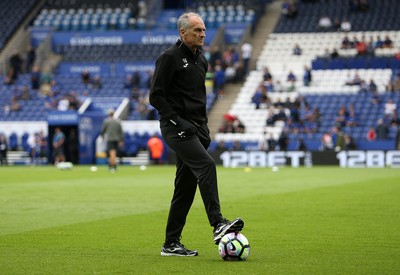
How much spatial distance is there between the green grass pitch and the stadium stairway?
24608 millimetres

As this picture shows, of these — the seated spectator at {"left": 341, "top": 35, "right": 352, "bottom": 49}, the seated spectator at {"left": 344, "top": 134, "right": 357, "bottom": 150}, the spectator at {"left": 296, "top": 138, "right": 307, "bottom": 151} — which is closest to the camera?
the seated spectator at {"left": 344, "top": 134, "right": 357, "bottom": 150}

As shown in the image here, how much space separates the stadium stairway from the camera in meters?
49.1

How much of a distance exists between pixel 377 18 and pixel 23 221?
134 ft

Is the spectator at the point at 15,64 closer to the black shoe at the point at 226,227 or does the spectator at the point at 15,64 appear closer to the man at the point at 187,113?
the man at the point at 187,113

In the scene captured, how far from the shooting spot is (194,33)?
988 cm

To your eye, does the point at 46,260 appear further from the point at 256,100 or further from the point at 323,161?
the point at 256,100

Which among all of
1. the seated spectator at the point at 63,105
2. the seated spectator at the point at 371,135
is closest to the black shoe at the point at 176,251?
the seated spectator at the point at 371,135

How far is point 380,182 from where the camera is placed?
2600cm

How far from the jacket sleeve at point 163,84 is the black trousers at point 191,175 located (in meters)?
0.19

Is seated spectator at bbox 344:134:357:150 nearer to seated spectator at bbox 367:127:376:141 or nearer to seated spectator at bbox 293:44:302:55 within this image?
seated spectator at bbox 367:127:376:141

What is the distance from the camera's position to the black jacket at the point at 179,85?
9.97 meters

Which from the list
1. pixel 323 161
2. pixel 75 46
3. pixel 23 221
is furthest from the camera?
pixel 75 46

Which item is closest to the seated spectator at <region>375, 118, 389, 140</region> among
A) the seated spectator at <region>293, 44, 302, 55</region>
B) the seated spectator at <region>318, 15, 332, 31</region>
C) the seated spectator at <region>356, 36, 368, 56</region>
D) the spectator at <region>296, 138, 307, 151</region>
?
the spectator at <region>296, 138, 307, 151</region>

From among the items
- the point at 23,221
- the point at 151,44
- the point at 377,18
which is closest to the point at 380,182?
the point at 23,221
